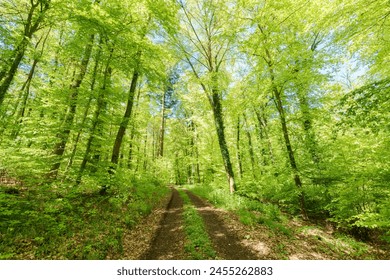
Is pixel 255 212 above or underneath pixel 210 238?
above

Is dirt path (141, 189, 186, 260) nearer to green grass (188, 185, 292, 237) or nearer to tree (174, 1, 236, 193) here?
green grass (188, 185, 292, 237)

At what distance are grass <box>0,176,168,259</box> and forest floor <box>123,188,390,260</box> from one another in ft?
2.37

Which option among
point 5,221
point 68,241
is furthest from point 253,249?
point 5,221

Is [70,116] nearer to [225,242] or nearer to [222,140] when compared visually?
[225,242]

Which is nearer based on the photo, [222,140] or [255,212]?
[255,212]

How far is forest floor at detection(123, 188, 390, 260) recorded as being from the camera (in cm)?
540

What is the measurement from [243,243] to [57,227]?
5747 mm

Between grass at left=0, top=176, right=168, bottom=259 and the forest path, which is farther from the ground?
grass at left=0, top=176, right=168, bottom=259

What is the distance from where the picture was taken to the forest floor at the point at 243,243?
5.40 meters

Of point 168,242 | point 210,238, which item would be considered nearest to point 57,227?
point 168,242

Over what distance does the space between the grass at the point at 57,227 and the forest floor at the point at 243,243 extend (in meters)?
0.72

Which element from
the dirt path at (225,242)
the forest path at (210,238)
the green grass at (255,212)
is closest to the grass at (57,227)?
the forest path at (210,238)

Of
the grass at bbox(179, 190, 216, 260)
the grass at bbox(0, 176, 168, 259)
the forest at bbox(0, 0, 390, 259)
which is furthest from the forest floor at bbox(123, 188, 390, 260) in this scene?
the grass at bbox(0, 176, 168, 259)

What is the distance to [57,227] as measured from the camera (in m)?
5.67
